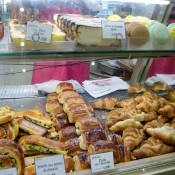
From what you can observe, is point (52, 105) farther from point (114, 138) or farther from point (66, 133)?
point (114, 138)

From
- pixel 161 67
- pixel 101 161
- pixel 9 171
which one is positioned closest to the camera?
pixel 9 171

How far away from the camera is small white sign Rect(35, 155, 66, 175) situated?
0.93 meters

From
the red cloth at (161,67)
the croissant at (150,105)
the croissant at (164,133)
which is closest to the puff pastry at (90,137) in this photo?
the croissant at (164,133)

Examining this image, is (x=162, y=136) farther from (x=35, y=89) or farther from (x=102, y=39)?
(x=35, y=89)

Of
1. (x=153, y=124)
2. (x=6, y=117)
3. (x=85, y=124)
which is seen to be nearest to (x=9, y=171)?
(x=6, y=117)

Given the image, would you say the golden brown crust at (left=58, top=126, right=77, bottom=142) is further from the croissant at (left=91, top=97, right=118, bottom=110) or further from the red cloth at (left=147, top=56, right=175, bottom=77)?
the red cloth at (left=147, top=56, right=175, bottom=77)

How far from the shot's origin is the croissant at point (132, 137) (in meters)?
1.17

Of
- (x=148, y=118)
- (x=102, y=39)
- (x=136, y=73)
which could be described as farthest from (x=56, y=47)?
(x=136, y=73)

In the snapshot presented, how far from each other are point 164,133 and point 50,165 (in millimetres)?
553

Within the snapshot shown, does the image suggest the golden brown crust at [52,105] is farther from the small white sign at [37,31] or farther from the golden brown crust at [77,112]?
the small white sign at [37,31]

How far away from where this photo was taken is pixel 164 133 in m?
1.21

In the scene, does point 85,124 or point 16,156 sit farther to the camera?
point 85,124

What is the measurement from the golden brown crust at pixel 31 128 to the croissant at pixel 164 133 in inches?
19.5

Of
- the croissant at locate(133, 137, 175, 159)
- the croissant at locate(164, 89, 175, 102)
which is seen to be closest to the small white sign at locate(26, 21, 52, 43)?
the croissant at locate(133, 137, 175, 159)
